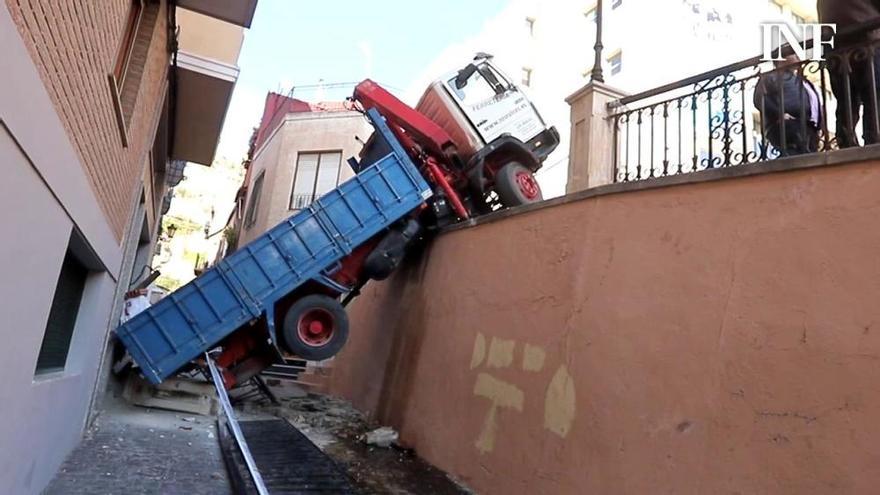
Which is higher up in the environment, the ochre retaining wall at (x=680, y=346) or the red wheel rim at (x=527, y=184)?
the red wheel rim at (x=527, y=184)

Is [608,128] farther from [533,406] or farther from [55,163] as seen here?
[55,163]

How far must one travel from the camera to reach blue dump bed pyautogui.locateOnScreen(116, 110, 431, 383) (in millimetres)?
7891

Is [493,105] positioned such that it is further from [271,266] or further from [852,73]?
[852,73]

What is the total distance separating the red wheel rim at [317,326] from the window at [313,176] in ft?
30.4

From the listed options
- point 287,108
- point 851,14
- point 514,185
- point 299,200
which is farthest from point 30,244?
point 287,108

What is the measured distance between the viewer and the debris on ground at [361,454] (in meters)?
5.70

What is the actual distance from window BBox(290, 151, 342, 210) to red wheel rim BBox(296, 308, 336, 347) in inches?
365

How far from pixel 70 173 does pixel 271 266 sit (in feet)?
17.0

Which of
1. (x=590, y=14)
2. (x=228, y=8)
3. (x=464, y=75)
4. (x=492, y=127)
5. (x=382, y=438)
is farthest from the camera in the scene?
(x=590, y=14)

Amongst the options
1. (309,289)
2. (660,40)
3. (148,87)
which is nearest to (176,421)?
(309,289)

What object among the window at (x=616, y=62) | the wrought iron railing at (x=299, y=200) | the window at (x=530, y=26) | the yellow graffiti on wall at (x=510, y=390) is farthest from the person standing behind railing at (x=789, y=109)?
the window at (x=530, y=26)

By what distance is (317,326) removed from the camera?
8.89 metres

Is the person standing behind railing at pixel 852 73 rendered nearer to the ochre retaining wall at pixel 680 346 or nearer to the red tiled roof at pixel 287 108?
the ochre retaining wall at pixel 680 346

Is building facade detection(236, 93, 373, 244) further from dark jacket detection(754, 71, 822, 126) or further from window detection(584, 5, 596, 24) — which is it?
dark jacket detection(754, 71, 822, 126)
